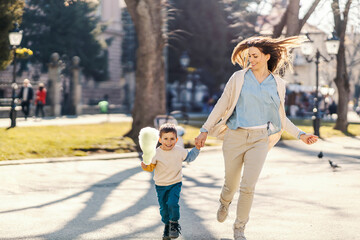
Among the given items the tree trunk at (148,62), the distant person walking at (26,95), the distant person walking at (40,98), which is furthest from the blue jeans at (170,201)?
the distant person walking at (40,98)

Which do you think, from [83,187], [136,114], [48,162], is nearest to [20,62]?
[136,114]

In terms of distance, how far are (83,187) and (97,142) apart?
641 centimetres

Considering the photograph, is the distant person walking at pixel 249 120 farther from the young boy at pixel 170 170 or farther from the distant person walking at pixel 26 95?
the distant person walking at pixel 26 95

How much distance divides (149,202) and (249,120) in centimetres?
245

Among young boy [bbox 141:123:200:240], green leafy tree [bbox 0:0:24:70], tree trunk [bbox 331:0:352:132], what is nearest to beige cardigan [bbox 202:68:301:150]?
young boy [bbox 141:123:200:240]

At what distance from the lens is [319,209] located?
679cm

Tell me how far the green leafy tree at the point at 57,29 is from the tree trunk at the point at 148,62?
2586 centimetres

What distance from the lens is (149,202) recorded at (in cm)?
721

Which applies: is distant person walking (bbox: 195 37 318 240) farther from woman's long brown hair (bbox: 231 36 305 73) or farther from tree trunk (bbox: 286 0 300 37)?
tree trunk (bbox: 286 0 300 37)

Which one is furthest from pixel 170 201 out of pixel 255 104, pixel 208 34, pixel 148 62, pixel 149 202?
pixel 208 34

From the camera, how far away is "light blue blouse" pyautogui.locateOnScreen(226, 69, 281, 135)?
516cm

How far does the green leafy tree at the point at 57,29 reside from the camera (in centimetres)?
4153

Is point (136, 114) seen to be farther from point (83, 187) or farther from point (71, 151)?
point (83, 187)

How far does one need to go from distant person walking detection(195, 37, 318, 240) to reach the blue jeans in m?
0.43
